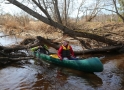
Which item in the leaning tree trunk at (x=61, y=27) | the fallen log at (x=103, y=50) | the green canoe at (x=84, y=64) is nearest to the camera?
the green canoe at (x=84, y=64)

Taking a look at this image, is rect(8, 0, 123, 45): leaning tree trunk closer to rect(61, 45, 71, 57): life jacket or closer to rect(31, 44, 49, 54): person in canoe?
rect(31, 44, 49, 54): person in canoe

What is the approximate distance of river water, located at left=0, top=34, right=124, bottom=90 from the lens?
7750mm

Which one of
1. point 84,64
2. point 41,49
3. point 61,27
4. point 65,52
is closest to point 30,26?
point 41,49

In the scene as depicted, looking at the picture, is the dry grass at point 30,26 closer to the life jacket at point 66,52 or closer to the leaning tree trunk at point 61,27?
the leaning tree trunk at point 61,27

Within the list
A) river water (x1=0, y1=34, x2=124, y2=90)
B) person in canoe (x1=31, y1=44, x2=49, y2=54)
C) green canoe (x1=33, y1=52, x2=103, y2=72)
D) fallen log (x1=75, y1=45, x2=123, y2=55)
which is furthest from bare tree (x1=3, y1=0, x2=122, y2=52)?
river water (x1=0, y1=34, x2=124, y2=90)

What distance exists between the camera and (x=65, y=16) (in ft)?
77.4

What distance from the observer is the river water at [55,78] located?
305 inches

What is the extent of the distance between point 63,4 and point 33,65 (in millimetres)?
15027

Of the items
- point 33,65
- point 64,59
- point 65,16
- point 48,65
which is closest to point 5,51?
point 33,65

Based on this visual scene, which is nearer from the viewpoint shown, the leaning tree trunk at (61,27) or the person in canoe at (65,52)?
the person in canoe at (65,52)

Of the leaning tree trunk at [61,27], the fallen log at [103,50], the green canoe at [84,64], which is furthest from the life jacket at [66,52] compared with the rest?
the fallen log at [103,50]

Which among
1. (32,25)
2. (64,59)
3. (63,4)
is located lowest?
(64,59)

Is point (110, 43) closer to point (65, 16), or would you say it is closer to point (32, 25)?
point (65, 16)

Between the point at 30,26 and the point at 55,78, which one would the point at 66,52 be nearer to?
the point at 55,78
